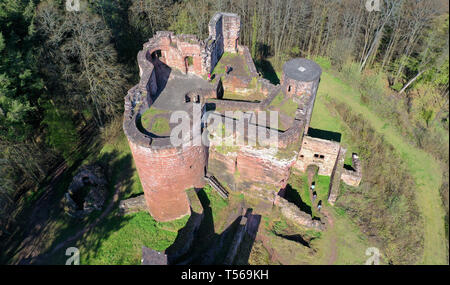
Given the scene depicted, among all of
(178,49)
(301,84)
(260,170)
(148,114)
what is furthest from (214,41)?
(260,170)

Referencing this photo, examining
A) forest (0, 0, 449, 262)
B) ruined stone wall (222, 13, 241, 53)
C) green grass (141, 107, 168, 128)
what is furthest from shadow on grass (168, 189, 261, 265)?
forest (0, 0, 449, 262)

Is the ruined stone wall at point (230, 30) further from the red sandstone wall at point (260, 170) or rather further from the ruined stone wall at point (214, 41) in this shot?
the red sandstone wall at point (260, 170)

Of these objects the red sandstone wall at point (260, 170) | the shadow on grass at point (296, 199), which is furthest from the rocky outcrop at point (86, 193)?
the shadow on grass at point (296, 199)

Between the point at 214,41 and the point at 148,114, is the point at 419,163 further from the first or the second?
the point at 148,114

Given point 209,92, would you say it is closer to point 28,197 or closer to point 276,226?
point 276,226

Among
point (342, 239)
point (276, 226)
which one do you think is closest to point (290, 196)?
point (276, 226)

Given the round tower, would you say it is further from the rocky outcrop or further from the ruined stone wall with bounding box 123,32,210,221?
the rocky outcrop
